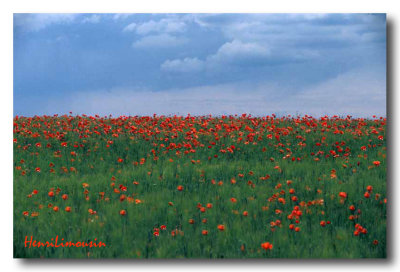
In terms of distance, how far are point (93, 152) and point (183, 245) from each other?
9.00ft

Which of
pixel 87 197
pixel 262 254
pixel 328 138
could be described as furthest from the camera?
pixel 328 138

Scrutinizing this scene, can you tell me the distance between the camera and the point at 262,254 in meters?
4.78

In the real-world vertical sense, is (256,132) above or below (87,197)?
above

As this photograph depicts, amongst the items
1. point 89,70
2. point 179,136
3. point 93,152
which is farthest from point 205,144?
point 89,70

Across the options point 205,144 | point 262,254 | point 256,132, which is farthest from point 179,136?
point 262,254

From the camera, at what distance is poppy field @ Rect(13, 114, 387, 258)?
4848 mm

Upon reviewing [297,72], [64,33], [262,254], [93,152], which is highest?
[64,33]

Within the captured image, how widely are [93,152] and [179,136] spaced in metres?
1.52

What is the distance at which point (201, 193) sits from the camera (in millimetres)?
5508

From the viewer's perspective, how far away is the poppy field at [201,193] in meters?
4.85

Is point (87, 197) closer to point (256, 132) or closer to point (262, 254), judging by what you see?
point (262, 254)

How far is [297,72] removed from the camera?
232 inches

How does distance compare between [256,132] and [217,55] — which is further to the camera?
[256,132]
